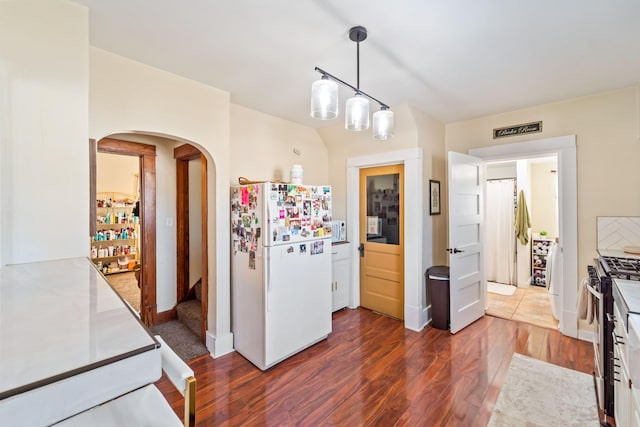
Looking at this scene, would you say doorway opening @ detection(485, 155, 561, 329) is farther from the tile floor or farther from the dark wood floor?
the dark wood floor

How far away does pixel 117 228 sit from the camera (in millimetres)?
6203

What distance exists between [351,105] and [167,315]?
322 centimetres

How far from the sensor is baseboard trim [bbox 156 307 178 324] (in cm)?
331

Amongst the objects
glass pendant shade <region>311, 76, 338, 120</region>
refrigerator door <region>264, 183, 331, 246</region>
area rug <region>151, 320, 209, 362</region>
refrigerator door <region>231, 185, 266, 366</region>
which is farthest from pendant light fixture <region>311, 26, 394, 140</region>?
area rug <region>151, 320, 209, 362</region>

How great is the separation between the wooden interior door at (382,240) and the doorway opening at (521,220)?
74.9 inches

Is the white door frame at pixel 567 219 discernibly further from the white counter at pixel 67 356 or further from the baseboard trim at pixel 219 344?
the white counter at pixel 67 356

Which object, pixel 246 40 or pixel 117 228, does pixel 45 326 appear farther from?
pixel 117 228

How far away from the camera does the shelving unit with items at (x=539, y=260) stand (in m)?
4.66

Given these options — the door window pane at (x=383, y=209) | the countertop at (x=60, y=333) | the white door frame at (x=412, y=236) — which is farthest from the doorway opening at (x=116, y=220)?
the countertop at (x=60, y=333)

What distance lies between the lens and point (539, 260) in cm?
471

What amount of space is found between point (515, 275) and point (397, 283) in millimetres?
2687

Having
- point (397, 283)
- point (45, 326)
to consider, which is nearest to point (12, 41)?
point (45, 326)

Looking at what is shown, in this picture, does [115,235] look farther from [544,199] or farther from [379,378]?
[544,199]

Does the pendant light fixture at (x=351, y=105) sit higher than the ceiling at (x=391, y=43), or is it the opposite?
the ceiling at (x=391, y=43)
